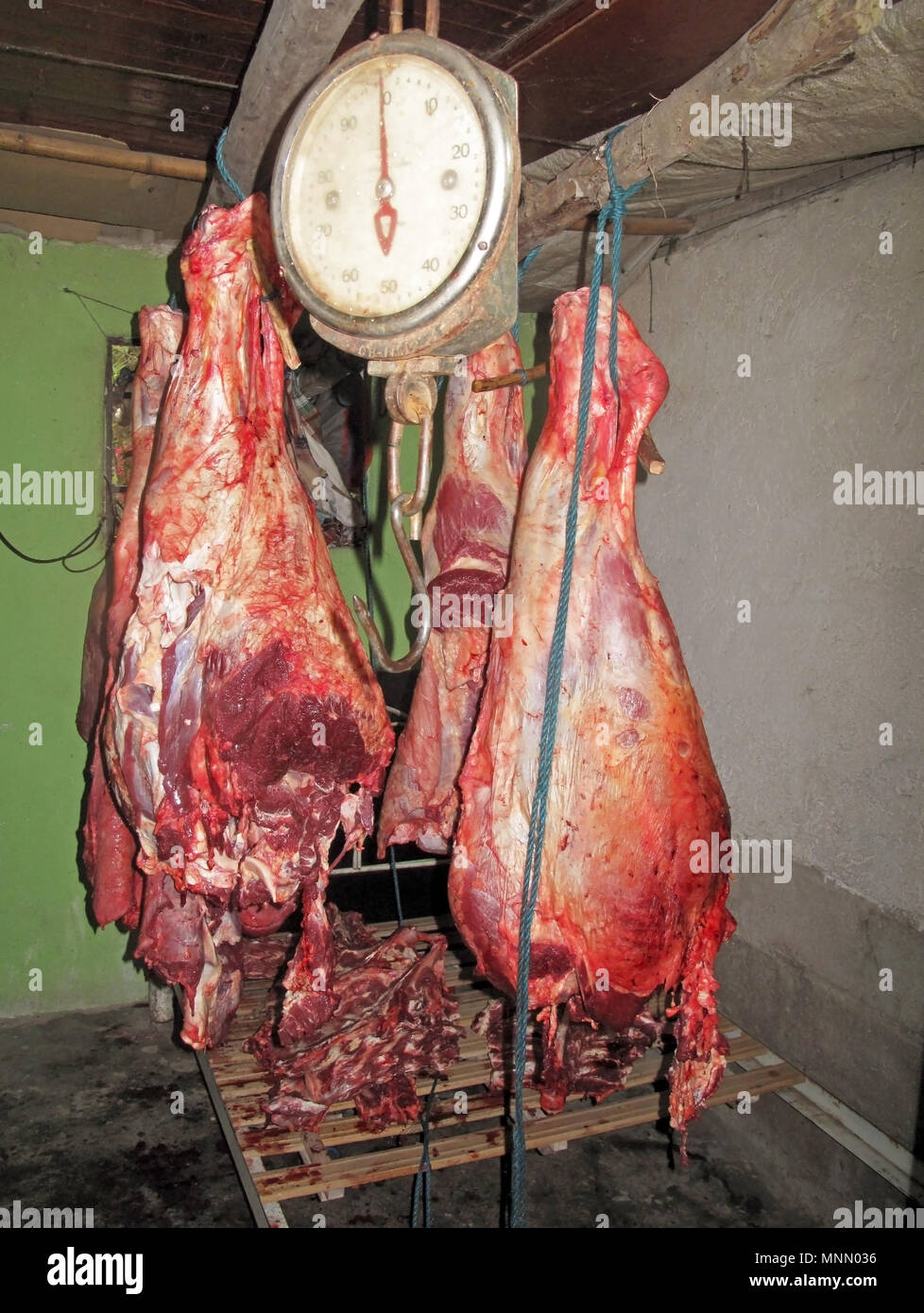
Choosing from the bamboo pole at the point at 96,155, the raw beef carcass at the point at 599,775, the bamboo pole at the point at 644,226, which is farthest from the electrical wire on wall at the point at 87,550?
the raw beef carcass at the point at 599,775

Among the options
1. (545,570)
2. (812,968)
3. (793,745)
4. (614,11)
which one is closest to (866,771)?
(793,745)

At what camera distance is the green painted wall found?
14.3 ft

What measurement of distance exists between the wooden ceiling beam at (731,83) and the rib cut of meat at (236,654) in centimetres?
87

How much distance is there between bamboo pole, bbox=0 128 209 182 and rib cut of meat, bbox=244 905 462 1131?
8.54 feet

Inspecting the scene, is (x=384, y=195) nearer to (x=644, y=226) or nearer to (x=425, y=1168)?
(x=644, y=226)

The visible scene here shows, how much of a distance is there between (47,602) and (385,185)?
3.45 m

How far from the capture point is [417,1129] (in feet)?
9.77

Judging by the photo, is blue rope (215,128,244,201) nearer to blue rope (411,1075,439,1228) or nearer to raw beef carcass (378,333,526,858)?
raw beef carcass (378,333,526,858)

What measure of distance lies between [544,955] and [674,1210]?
1.76m

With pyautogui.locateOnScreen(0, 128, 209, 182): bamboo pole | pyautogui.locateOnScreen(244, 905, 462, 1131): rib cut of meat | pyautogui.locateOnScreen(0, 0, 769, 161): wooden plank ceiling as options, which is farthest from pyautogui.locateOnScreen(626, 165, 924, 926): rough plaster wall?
pyautogui.locateOnScreen(0, 128, 209, 182): bamboo pole
